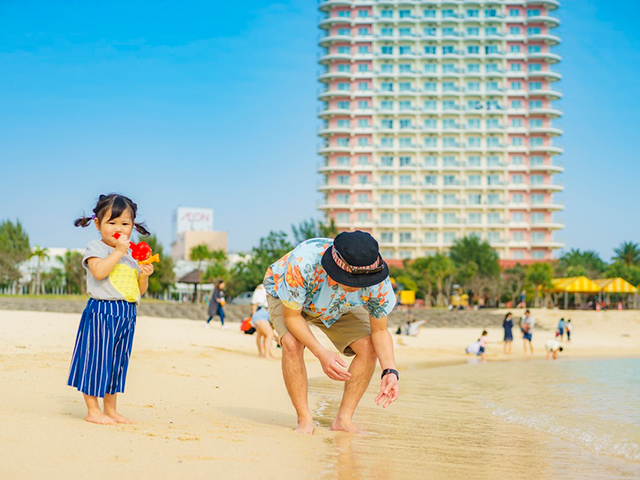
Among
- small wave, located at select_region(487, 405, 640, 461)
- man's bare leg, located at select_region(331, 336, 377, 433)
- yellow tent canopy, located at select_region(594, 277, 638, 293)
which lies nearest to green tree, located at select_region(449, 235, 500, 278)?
yellow tent canopy, located at select_region(594, 277, 638, 293)

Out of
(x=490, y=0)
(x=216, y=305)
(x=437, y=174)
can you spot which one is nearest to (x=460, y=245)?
(x=437, y=174)

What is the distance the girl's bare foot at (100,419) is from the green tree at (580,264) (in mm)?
66921

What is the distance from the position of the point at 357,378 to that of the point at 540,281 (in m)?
52.3

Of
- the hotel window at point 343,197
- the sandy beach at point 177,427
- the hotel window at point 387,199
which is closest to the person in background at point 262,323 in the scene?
the sandy beach at point 177,427

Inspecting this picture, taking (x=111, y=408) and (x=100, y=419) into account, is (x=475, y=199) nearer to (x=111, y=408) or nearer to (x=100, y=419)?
(x=111, y=408)

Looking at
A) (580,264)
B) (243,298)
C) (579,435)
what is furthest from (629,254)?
(579,435)

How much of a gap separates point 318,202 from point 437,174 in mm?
13873

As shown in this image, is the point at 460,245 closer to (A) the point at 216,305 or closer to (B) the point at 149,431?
(A) the point at 216,305

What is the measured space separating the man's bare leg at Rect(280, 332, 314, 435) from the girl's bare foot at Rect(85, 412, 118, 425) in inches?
39.0

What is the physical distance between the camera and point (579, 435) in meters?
5.10

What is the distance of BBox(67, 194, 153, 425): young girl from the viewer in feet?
12.6

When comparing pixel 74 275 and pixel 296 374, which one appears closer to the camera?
pixel 296 374

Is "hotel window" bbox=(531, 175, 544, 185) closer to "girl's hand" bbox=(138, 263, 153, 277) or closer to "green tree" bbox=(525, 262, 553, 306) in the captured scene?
"green tree" bbox=(525, 262, 553, 306)

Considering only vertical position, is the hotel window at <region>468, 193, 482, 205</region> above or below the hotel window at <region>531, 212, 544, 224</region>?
above
